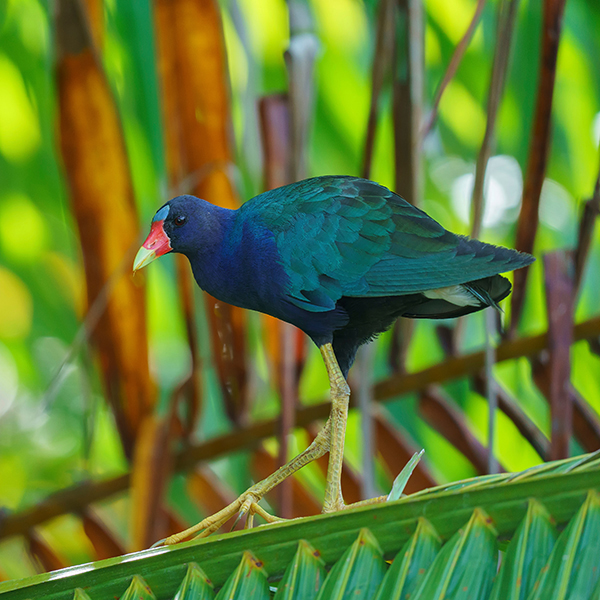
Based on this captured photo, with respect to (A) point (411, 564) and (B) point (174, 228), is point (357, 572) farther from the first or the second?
(B) point (174, 228)

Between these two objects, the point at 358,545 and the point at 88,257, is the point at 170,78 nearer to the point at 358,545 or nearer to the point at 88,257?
the point at 88,257

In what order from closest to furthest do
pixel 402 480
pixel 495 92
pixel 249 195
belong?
pixel 402 480 < pixel 495 92 < pixel 249 195

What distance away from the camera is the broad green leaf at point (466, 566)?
0.63 m

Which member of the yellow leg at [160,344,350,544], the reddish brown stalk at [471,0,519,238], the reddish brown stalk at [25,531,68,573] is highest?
the reddish brown stalk at [471,0,519,238]

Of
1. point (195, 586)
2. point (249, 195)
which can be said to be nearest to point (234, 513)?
point (195, 586)

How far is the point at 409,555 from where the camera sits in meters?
0.65

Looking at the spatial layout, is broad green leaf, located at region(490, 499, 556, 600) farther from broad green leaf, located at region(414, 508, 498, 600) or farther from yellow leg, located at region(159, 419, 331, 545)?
yellow leg, located at region(159, 419, 331, 545)

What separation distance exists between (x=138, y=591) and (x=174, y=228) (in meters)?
0.47

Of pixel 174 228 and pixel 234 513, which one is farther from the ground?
pixel 174 228

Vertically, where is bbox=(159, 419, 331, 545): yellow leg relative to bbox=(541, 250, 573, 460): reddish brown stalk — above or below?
below

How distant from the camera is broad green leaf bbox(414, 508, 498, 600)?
2.05ft

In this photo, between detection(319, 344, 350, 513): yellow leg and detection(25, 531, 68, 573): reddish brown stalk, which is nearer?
detection(319, 344, 350, 513): yellow leg

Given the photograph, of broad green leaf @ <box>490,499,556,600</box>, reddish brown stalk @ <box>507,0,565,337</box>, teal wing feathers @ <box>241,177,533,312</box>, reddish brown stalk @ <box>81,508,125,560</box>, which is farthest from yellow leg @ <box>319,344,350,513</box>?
reddish brown stalk @ <box>81,508,125,560</box>

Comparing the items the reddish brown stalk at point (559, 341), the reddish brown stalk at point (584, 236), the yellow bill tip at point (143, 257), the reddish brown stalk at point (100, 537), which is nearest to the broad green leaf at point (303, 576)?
the yellow bill tip at point (143, 257)
